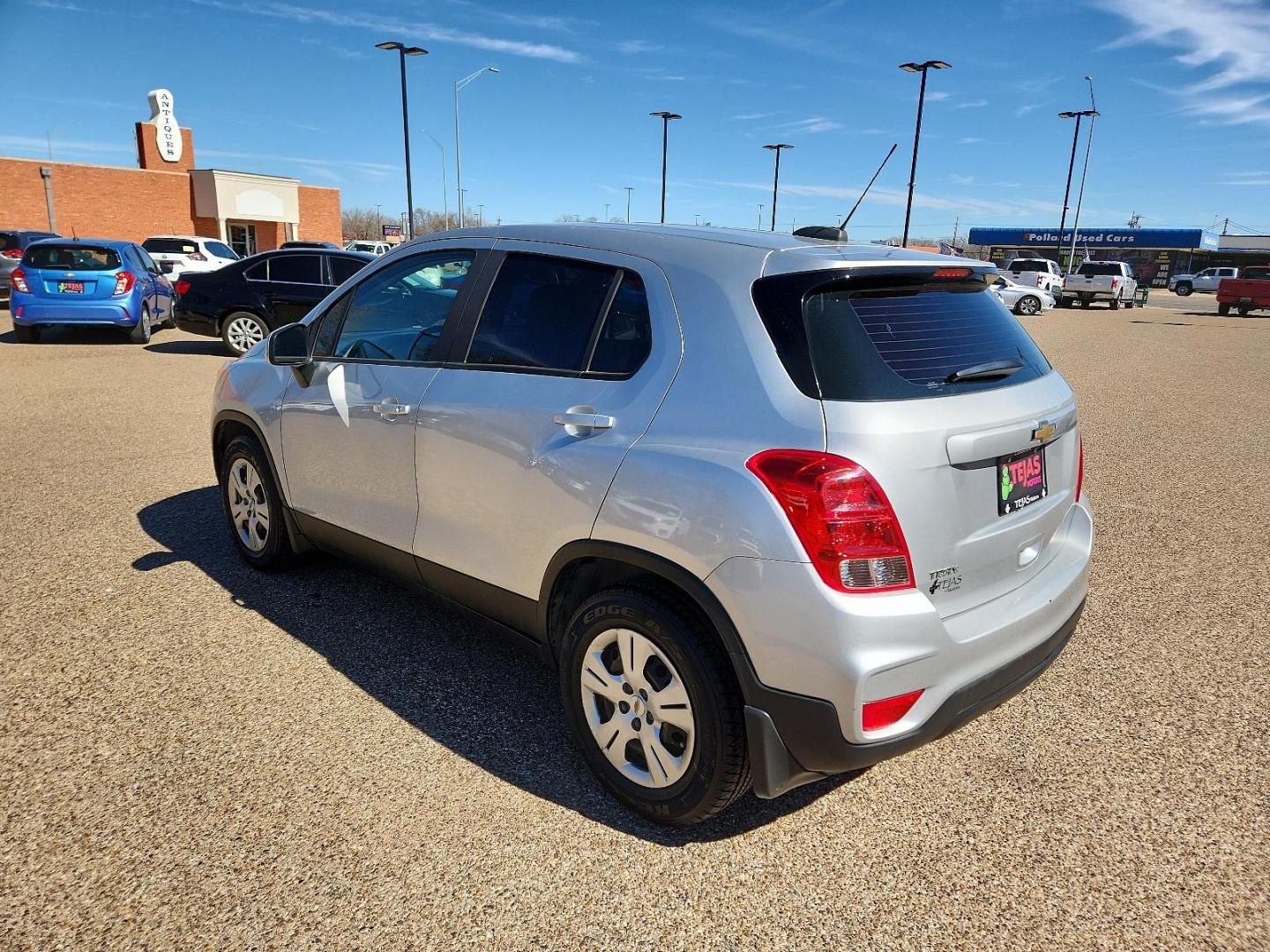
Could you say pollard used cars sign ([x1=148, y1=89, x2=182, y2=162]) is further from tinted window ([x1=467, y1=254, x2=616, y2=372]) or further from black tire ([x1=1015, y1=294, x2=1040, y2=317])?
tinted window ([x1=467, y1=254, x2=616, y2=372])

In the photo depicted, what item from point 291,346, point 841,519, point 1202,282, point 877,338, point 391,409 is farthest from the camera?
point 1202,282

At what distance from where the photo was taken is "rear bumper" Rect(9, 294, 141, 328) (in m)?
12.9

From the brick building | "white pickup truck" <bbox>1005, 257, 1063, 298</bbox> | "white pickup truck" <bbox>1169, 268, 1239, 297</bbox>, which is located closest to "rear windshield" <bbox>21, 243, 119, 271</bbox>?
"white pickup truck" <bbox>1005, 257, 1063, 298</bbox>

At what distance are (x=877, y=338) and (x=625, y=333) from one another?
778mm

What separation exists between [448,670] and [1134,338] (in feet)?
74.8

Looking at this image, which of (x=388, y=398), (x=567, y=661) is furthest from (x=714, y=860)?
(x=388, y=398)

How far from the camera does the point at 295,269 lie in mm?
12367

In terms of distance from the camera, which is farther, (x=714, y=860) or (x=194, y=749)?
(x=194, y=749)

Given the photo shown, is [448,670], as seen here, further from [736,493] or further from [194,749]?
[736,493]

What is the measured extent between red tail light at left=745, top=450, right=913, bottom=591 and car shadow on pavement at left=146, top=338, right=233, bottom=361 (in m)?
13.0

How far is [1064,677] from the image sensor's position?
12.0ft

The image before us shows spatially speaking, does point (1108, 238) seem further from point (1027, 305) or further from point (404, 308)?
point (404, 308)

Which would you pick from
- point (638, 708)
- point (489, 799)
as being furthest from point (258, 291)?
point (638, 708)

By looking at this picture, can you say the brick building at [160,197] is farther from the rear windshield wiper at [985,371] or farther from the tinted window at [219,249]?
the rear windshield wiper at [985,371]
